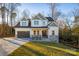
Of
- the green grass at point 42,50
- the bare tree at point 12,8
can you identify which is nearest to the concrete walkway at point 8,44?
the green grass at point 42,50

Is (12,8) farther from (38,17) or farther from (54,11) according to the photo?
(54,11)

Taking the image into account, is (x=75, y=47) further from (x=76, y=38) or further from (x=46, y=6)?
(x=46, y=6)

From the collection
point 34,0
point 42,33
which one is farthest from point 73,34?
point 34,0

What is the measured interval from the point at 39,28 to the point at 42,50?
20 cm

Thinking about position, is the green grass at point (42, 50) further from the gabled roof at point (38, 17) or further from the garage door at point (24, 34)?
the gabled roof at point (38, 17)

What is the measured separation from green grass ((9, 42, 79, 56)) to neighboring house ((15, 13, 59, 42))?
0.18 ft

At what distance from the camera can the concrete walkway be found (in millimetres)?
3033

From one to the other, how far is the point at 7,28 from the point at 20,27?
0.12 meters

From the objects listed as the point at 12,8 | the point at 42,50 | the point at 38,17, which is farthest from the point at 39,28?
A: the point at 12,8

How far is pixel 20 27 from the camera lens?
121 inches

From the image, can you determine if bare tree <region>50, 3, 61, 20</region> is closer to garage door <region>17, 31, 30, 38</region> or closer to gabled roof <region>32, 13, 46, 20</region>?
gabled roof <region>32, 13, 46, 20</region>

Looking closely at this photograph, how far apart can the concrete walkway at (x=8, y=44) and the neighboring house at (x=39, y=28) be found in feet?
0.24

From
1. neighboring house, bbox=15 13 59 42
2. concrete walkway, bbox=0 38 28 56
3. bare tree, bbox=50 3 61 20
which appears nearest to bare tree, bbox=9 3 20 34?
neighboring house, bbox=15 13 59 42

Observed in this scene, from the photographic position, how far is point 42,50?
120 inches
